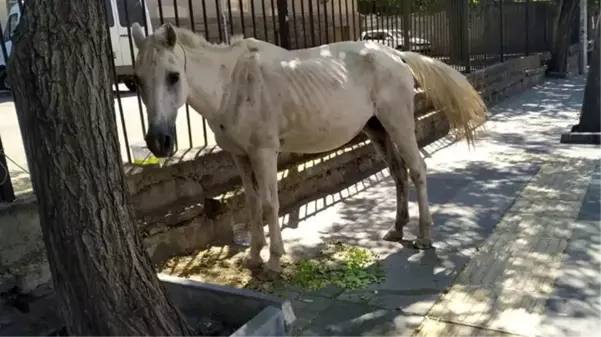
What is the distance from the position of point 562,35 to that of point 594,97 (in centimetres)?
1104

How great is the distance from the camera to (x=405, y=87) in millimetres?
4641

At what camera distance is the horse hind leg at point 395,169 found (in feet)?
16.5

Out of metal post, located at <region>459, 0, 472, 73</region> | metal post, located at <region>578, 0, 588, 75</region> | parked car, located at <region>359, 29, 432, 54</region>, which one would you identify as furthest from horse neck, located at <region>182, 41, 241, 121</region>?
metal post, located at <region>578, 0, 588, 75</region>

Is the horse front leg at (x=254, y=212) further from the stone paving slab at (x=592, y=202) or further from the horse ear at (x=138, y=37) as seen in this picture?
the stone paving slab at (x=592, y=202)

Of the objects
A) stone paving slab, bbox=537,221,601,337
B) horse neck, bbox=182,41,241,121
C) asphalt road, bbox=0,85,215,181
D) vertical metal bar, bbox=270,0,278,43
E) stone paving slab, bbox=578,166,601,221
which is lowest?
stone paving slab, bbox=537,221,601,337

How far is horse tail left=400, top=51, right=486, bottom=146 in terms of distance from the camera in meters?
4.95

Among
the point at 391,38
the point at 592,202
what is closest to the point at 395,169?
the point at 592,202

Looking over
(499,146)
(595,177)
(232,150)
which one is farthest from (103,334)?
(499,146)

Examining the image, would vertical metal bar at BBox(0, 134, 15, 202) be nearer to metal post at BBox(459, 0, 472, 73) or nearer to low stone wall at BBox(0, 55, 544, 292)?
low stone wall at BBox(0, 55, 544, 292)

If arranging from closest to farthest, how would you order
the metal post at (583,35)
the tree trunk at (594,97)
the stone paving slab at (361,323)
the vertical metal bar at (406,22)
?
the stone paving slab at (361,323)
the tree trunk at (594,97)
the vertical metal bar at (406,22)
the metal post at (583,35)

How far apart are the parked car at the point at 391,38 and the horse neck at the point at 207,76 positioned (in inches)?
190

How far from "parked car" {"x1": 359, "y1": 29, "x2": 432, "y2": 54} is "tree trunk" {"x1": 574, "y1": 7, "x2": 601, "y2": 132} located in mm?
2677

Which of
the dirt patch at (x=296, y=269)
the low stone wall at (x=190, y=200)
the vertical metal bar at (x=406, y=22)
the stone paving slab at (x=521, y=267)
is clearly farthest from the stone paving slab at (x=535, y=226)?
the vertical metal bar at (x=406, y=22)

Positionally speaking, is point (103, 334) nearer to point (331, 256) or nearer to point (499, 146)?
point (331, 256)
